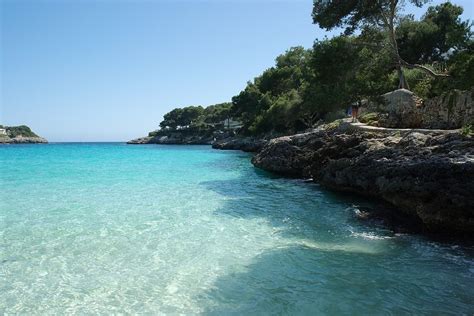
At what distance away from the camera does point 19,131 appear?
180 m

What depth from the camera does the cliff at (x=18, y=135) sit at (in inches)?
6270

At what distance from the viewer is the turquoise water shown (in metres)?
6.17

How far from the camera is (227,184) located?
21.3 metres

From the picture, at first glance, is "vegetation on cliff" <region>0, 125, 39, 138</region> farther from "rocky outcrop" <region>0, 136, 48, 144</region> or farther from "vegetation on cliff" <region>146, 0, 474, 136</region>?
"vegetation on cliff" <region>146, 0, 474, 136</region>

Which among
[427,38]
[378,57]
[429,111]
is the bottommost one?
[429,111]

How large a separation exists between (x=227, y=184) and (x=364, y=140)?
332 inches

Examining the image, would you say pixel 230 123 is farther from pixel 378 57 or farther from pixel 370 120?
pixel 370 120

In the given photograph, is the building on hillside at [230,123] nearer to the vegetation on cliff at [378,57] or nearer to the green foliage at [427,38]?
the vegetation on cliff at [378,57]


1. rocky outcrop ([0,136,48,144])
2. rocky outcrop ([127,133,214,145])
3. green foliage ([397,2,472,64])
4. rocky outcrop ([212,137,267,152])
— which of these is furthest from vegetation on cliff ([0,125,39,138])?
green foliage ([397,2,472,64])

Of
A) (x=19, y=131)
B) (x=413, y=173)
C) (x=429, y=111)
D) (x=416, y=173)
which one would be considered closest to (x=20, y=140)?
(x=19, y=131)

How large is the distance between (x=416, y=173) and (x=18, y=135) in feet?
661

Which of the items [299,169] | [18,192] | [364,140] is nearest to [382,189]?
[364,140]

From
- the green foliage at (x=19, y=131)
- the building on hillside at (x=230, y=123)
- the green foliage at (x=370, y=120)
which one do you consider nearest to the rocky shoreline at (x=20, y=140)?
the green foliage at (x=19, y=131)

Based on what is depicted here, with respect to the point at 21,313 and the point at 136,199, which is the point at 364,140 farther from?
the point at 21,313
